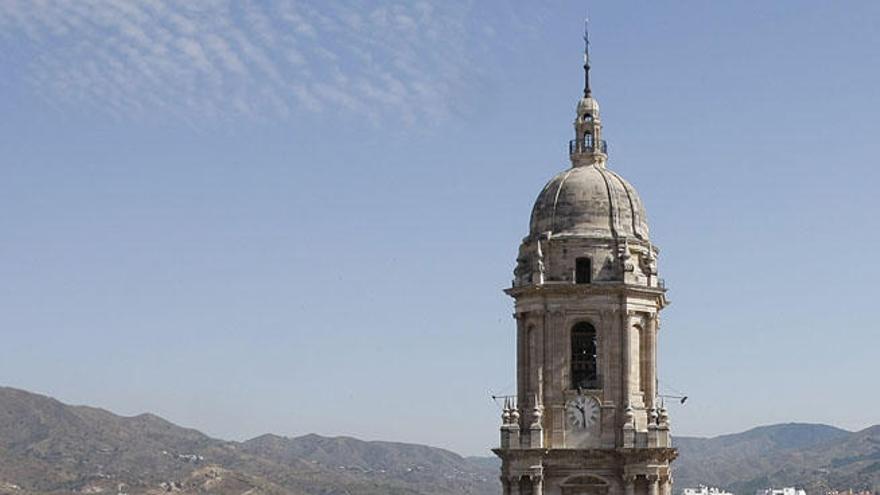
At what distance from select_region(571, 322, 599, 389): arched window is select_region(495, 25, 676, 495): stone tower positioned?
3 cm

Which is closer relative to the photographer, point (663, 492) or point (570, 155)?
point (663, 492)

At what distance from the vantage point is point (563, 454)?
53.5 m

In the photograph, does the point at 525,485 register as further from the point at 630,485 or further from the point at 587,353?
the point at 587,353

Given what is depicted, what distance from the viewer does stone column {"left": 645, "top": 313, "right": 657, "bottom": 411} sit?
54.4 meters

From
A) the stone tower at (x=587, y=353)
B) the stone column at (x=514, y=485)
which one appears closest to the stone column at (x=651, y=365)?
the stone tower at (x=587, y=353)

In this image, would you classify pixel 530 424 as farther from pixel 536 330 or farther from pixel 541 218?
pixel 541 218

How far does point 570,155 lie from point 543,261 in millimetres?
4511

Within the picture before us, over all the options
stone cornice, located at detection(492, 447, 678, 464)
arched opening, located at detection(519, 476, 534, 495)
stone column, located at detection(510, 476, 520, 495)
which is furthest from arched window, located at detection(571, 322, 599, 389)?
stone column, located at detection(510, 476, 520, 495)

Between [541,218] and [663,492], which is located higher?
[541,218]

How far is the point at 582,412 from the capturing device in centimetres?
5394

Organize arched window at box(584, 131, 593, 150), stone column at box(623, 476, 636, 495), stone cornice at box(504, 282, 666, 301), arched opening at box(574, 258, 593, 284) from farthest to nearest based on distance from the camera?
arched window at box(584, 131, 593, 150)
arched opening at box(574, 258, 593, 284)
stone cornice at box(504, 282, 666, 301)
stone column at box(623, 476, 636, 495)

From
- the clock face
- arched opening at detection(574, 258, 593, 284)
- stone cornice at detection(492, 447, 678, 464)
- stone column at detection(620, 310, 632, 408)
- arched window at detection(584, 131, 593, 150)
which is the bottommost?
stone cornice at detection(492, 447, 678, 464)

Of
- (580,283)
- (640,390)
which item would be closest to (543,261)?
(580,283)

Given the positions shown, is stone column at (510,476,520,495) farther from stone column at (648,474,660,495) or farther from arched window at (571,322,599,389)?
stone column at (648,474,660,495)
